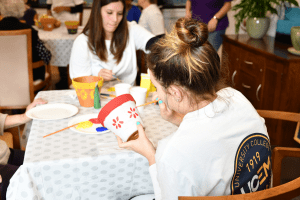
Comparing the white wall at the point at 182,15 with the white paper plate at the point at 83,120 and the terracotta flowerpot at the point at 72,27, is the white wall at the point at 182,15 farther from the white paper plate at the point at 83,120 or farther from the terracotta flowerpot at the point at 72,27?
the white paper plate at the point at 83,120

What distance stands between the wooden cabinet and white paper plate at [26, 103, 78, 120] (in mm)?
1027

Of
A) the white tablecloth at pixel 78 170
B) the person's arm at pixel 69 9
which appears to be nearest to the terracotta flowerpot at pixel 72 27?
the person's arm at pixel 69 9

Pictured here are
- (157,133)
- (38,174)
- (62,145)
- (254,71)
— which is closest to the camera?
(38,174)

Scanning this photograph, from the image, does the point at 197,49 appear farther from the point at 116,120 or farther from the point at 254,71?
the point at 254,71

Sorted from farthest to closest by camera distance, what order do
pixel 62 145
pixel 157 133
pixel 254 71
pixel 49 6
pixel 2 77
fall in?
1. pixel 49 6
2. pixel 254 71
3. pixel 2 77
4. pixel 157 133
5. pixel 62 145

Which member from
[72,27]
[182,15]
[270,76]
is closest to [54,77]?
[72,27]

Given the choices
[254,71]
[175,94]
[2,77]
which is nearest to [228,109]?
[175,94]

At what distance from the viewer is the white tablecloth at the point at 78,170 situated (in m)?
0.81

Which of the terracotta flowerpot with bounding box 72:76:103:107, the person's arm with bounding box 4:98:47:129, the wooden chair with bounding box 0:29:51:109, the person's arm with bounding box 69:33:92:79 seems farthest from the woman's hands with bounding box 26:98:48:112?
the wooden chair with bounding box 0:29:51:109

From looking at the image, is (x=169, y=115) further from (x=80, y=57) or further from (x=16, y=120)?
(x=80, y=57)

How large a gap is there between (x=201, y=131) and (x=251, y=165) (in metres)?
0.18

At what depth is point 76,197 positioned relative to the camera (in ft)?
2.86

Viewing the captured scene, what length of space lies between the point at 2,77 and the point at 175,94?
184 cm

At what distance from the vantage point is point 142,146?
0.83m
